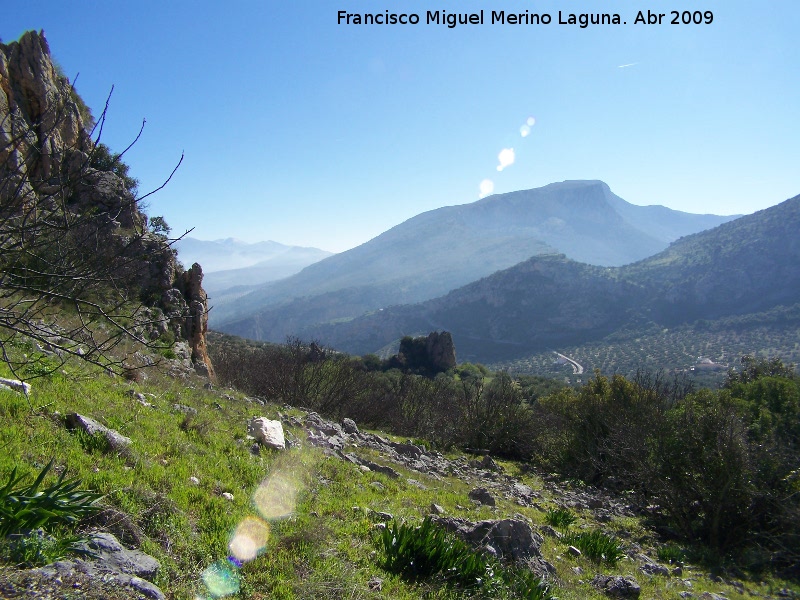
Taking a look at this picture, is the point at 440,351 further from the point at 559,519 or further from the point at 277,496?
the point at 277,496

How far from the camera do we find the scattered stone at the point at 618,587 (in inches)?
216

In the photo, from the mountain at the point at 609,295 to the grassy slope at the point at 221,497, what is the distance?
8876 centimetres

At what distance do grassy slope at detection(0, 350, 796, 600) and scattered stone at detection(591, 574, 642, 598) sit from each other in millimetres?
190

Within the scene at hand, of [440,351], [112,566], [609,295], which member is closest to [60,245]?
[112,566]

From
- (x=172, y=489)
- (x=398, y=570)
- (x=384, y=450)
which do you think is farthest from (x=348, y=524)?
(x=384, y=450)

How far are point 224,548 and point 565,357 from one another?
280ft

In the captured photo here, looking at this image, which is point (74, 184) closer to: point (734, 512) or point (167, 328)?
point (734, 512)

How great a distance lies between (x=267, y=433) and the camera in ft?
24.4

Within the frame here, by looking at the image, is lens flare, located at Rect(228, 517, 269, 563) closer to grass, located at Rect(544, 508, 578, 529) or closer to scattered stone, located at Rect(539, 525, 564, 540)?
scattered stone, located at Rect(539, 525, 564, 540)

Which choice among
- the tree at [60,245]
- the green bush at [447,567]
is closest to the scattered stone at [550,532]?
the green bush at [447,567]

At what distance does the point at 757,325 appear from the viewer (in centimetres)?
7000

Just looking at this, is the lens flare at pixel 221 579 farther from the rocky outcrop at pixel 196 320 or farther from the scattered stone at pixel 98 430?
the rocky outcrop at pixel 196 320

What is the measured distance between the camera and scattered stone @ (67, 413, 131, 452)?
16.3ft

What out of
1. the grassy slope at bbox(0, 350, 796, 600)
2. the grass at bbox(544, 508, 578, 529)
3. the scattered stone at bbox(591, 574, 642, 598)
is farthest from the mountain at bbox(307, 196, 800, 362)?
the scattered stone at bbox(591, 574, 642, 598)
